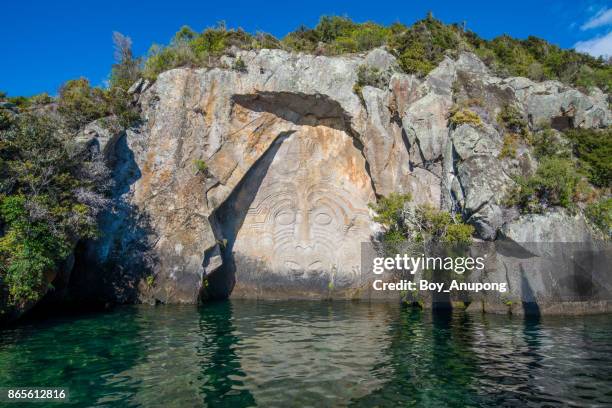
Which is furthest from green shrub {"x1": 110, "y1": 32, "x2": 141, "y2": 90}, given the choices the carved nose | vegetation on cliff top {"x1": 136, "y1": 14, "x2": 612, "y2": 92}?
the carved nose

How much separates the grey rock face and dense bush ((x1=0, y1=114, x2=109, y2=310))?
2658 millimetres

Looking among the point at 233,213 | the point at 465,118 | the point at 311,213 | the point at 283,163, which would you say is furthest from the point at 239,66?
the point at 465,118

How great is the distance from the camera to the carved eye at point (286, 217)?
23047 mm

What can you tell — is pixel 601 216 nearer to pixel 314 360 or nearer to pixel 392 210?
pixel 392 210

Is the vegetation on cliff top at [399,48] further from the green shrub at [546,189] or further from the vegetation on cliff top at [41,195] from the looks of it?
the green shrub at [546,189]

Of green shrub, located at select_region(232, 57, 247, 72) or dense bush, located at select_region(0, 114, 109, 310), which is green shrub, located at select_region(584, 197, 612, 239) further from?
dense bush, located at select_region(0, 114, 109, 310)

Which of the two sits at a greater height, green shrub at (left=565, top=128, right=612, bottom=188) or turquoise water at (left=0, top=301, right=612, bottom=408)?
green shrub at (left=565, top=128, right=612, bottom=188)

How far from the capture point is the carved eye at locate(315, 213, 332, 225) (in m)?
23.0

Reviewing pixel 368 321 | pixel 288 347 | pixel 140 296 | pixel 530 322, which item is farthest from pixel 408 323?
pixel 140 296

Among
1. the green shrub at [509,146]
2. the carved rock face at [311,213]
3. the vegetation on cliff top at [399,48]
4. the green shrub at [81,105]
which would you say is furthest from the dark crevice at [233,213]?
the green shrub at [509,146]

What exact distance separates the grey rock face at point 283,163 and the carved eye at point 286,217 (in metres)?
0.05

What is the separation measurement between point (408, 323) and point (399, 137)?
34.4 feet

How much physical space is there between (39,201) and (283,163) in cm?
1158

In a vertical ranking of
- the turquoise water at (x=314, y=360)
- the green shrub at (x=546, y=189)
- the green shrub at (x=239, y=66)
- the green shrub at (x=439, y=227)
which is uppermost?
the green shrub at (x=239, y=66)
